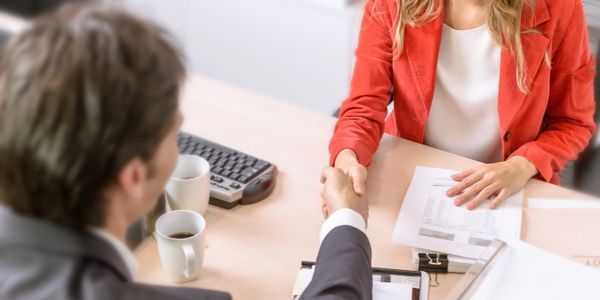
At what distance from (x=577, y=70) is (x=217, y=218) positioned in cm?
78

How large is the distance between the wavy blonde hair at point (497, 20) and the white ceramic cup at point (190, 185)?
503 mm

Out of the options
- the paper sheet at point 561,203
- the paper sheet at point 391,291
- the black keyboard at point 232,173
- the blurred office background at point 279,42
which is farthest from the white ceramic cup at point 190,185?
the blurred office background at point 279,42

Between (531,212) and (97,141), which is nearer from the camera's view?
(97,141)

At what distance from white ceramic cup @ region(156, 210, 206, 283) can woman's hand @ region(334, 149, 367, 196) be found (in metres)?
0.28

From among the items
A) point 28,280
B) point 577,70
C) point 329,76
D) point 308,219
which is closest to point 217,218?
point 308,219

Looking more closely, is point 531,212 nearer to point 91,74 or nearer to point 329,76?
point 91,74

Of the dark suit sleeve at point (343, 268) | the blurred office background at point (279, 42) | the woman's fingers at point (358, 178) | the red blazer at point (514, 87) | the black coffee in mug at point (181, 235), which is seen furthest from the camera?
the blurred office background at point (279, 42)

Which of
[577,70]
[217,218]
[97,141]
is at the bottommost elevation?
[217,218]

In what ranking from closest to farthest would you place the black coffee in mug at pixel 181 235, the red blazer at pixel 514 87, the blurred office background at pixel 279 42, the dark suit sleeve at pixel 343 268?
1. the dark suit sleeve at pixel 343 268
2. the black coffee in mug at pixel 181 235
3. the red blazer at pixel 514 87
4. the blurred office background at pixel 279 42

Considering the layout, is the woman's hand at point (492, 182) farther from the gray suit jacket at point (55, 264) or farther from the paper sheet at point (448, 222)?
the gray suit jacket at point (55, 264)

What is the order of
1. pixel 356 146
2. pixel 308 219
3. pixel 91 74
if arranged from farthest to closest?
1. pixel 356 146
2. pixel 308 219
3. pixel 91 74

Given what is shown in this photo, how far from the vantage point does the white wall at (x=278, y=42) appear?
95.9 inches

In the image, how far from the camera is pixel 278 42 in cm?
258

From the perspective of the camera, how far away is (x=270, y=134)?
1388mm
